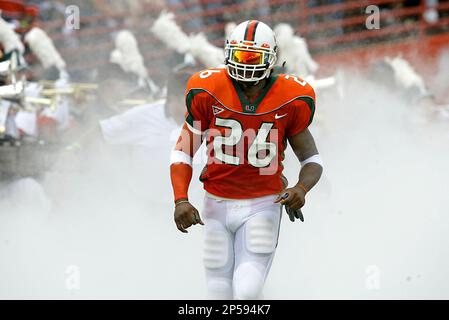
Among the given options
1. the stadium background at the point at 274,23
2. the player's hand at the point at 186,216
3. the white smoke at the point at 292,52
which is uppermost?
the stadium background at the point at 274,23

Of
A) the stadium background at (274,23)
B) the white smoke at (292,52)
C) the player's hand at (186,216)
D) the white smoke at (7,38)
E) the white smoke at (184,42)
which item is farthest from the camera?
the stadium background at (274,23)

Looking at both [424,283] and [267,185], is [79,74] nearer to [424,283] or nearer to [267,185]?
[424,283]

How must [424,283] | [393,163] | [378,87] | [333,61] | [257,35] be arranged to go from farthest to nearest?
1. [333,61]
2. [378,87]
3. [393,163]
4. [424,283]
5. [257,35]

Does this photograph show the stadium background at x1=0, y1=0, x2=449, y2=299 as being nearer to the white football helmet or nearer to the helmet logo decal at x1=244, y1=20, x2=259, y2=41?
the white football helmet

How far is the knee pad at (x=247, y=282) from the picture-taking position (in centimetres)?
476

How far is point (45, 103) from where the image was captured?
9586mm

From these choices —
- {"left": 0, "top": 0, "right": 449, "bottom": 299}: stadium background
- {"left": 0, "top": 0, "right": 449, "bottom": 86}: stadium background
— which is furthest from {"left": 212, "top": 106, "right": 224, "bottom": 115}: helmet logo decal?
{"left": 0, "top": 0, "right": 449, "bottom": 86}: stadium background

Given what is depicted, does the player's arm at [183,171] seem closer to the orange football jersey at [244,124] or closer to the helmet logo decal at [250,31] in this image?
the orange football jersey at [244,124]

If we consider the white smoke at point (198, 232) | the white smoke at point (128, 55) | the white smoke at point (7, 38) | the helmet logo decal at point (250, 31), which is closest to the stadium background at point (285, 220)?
the white smoke at point (198, 232)

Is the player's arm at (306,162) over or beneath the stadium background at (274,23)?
beneath

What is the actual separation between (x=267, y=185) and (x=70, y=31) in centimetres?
773

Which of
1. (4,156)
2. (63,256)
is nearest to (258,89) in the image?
(63,256)

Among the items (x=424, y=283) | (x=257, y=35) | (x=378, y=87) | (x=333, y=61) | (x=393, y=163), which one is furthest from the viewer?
(x=333, y=61)

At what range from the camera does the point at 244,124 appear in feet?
15.9
